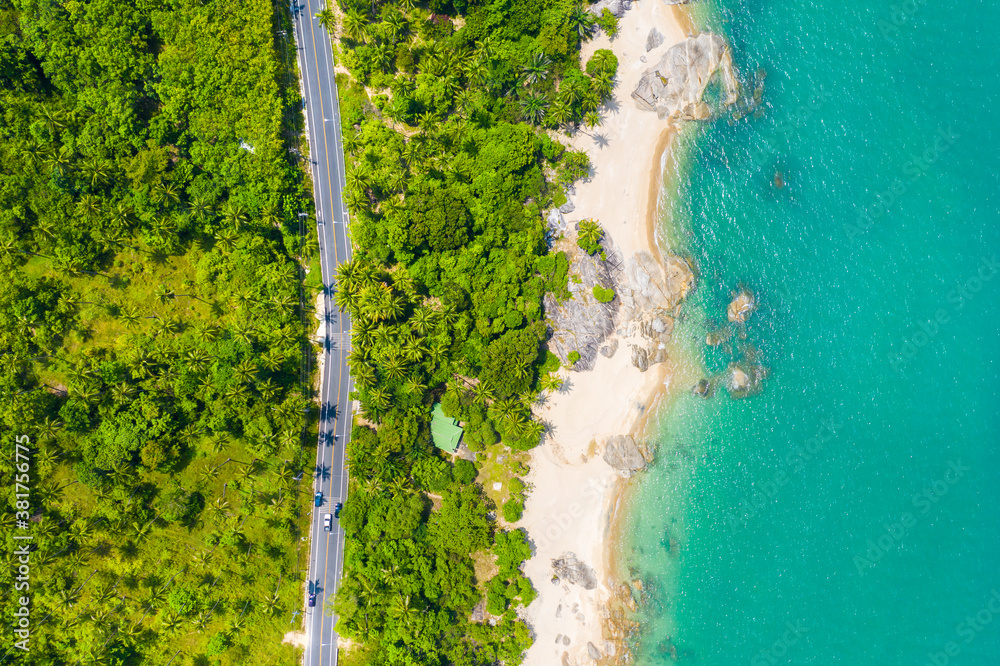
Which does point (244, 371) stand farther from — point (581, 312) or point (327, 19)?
point (327, 19)

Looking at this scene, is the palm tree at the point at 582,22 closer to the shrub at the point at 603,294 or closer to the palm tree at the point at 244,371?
the shrub at the point at 603,294

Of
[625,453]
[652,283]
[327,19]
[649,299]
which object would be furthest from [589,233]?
[327,19]

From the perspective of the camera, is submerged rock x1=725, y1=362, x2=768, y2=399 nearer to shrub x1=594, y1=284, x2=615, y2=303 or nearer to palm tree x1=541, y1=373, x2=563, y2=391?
shrub x1=594, y1=284, x2=615, y2=303

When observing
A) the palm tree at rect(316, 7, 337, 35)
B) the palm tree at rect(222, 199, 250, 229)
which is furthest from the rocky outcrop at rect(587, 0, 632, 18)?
the palm tree at rect(222, 199, 250, 229)

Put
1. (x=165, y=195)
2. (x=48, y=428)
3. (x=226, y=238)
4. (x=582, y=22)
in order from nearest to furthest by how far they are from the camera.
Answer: (x=48, y=428) → (x=165, y=195) → (x=226, y=238) → (x=582, y=22)

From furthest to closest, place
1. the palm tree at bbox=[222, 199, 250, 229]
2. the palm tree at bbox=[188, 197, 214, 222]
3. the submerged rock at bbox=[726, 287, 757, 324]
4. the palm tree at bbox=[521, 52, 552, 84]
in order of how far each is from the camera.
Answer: the submerged rock at bbox=[726, 287, 757, 324]
the palm tree at bbox=[521, 52, 552, 84]
the palm tree at bbox=[222, 199, 250, 229]
the palm tree at bbox=[188, 197, 214, 222]

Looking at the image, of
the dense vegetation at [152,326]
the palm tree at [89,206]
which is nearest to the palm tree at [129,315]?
the dense vegetation at [152,326]
